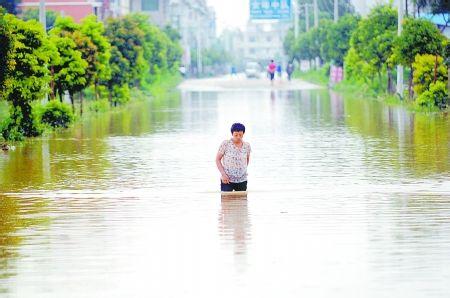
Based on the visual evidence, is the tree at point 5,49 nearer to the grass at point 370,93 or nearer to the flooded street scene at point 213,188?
the flooded street scene at point 213,188

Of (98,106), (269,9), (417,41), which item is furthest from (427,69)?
(269,9)

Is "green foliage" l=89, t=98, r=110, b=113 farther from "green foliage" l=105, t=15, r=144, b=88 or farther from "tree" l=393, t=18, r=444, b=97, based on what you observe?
"tree" l=393, t=18, r=444, b=97

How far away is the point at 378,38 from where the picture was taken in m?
49.8

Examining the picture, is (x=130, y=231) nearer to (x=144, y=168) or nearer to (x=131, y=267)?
(x=131, y=267)

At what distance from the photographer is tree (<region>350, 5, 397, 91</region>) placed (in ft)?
163

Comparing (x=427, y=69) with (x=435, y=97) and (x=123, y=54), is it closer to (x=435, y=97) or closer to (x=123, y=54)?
(x=435, y=97)

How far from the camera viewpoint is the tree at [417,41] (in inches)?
1656

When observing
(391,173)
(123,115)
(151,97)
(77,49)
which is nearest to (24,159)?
(391,173)

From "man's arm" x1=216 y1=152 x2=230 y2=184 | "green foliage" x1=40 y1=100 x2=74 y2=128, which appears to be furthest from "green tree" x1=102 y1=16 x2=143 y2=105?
"man's arm" x1=216 y1=152 x2=230 y2=184

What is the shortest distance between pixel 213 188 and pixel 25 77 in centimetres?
1096

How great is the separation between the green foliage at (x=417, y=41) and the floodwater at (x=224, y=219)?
40.8 ft

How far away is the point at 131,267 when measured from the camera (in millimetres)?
11555

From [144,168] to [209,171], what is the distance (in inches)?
53.4

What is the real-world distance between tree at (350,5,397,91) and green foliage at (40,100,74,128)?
59.7ft
